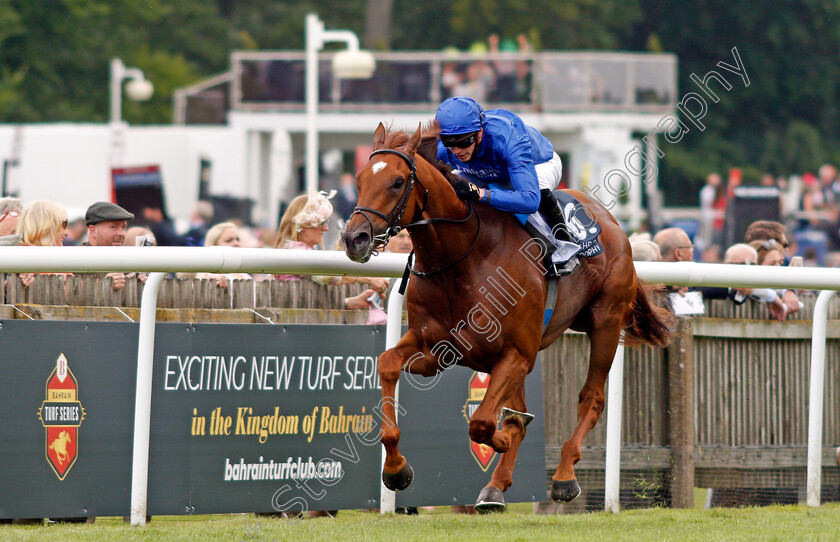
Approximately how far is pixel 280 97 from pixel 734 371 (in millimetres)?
18333

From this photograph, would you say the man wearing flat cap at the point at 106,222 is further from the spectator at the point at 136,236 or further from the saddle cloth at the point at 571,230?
the saddle cloth at the point at 571,230

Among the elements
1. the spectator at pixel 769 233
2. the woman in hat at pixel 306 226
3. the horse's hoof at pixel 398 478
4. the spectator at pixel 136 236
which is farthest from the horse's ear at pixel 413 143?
the spectator at pixel 769 233

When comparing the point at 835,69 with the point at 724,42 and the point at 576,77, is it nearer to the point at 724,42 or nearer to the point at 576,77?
the point at 724,42

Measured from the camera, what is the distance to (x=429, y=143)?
5.20 metres

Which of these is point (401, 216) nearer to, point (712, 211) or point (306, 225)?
point (306, 225)

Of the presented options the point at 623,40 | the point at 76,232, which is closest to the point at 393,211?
the point at 76,232

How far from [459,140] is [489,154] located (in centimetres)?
22

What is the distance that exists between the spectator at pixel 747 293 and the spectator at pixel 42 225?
3943 mm

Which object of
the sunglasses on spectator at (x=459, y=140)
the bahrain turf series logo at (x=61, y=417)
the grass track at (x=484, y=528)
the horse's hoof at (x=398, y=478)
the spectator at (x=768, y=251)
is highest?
the sunglasses on spectator at (x=459, y=140)

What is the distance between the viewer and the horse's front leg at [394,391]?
4941 mm

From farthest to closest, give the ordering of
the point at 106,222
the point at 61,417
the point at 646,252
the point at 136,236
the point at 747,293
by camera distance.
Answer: the point at 646,252
the point at 747,293
the point at 136,236
the point at 106,222
the point at 61,417

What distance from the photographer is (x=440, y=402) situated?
586cm

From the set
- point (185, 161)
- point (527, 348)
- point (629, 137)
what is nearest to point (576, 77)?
point (629, 137)

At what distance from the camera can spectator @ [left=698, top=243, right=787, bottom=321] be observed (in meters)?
7.30
